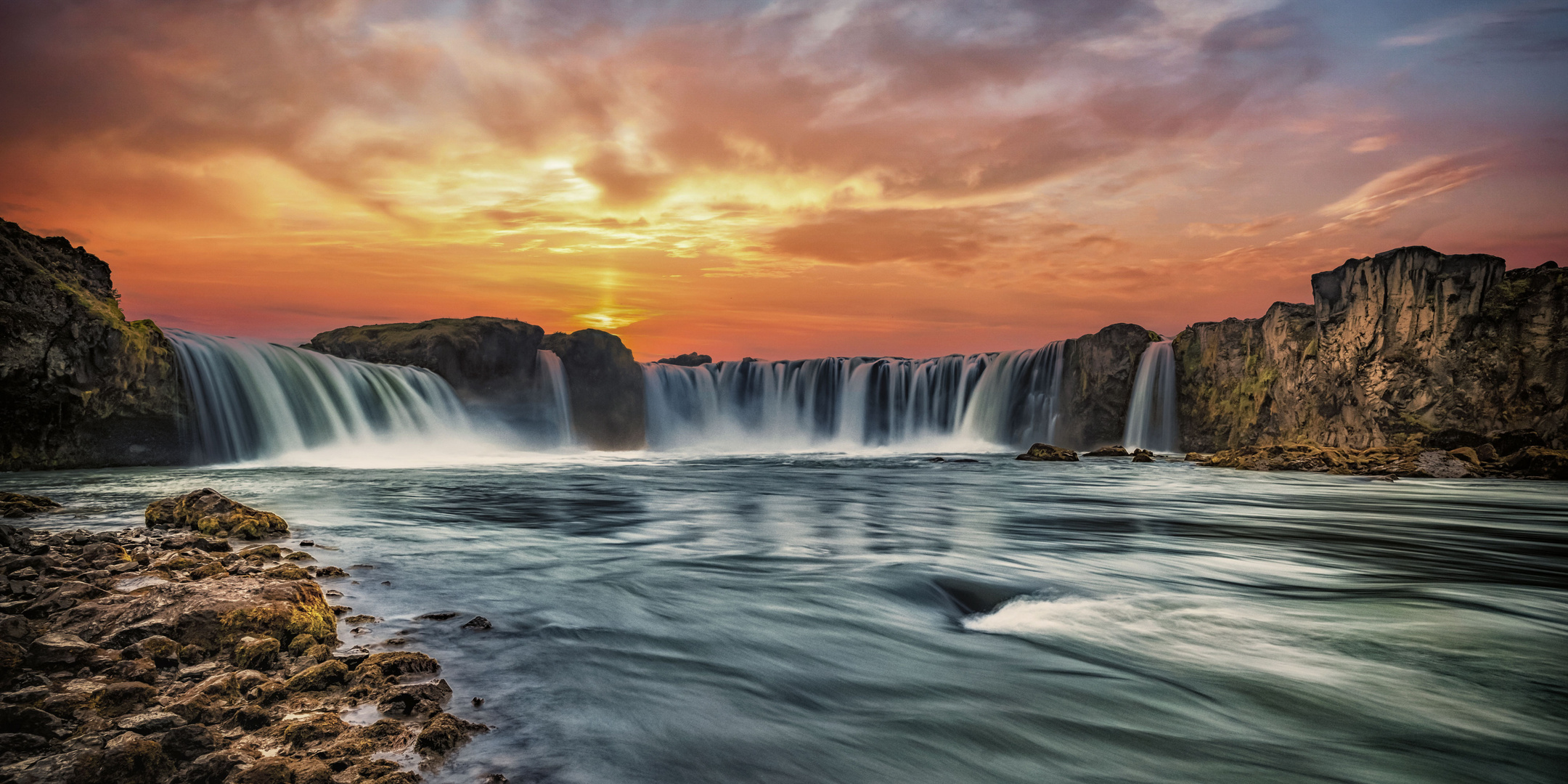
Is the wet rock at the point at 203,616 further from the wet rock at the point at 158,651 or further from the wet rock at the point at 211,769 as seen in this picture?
the wet rock at the point at 211,769

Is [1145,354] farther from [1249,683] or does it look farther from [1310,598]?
[1249,683]

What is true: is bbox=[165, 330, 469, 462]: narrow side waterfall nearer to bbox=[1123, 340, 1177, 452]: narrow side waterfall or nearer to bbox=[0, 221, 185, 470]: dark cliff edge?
bbox=[0, 221, 185, 470]: dark cliff edge

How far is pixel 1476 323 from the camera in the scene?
22297 millimetres

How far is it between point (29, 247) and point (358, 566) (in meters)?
17.3

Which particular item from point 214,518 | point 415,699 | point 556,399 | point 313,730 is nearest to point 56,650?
point 313,730

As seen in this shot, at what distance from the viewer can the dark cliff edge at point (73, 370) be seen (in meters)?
14.9

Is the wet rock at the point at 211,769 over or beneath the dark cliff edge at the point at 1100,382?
beneath

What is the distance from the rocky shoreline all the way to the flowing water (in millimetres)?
257

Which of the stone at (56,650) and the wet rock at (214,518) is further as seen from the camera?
the wet rock at (214,518)

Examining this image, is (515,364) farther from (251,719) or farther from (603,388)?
(251,719)

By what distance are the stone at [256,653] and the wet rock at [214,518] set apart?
444 centimetres

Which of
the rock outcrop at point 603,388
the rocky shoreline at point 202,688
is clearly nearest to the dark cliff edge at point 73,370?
the rocky shoreline at point 202,688

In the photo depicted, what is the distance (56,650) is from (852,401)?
3882 cm

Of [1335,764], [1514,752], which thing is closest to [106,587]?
[1335,764]
